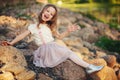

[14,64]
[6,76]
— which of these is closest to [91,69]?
[14,64]

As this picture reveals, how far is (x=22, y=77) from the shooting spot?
19.0ft

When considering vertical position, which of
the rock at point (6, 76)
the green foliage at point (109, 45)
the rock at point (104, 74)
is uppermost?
the rock at point (6, 76)

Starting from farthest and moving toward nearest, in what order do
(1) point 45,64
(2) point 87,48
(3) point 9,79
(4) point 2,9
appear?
(4) point 2,9 → (2) point 87,48 → (1) point 45,64 → (3) point 9,79

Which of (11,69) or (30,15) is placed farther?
(30,15)

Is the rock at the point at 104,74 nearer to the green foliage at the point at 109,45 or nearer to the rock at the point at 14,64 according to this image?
the rock at the point at 14,64

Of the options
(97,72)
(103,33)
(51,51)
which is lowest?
(103,33)

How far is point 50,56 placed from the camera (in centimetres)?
638

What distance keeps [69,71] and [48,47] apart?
0.53 metres

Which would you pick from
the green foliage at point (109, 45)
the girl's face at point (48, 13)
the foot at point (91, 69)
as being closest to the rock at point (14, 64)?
the girl's face at point (48, 13)

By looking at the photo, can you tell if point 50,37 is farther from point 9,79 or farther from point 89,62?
point 9,79

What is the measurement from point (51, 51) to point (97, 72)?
2.83 feet

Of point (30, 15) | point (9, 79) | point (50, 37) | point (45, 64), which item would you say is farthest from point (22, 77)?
point (30, 15)

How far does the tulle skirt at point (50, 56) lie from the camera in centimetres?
638

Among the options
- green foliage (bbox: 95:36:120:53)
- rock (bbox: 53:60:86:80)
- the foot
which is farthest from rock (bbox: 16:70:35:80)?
green foliage (bbox: 95:36:120:53)
